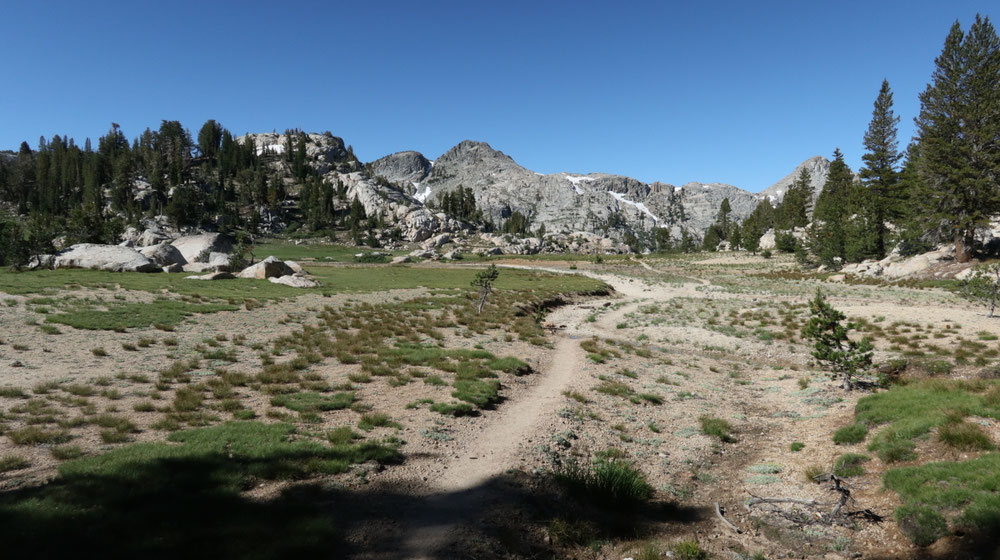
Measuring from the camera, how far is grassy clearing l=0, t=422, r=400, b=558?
6656 mm

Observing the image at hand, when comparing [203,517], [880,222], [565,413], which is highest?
[880,222]

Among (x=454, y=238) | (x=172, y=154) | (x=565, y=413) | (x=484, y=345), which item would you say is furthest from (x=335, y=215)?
(x=565, y=413)

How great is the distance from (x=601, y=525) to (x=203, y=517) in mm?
7882

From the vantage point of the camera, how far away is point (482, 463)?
1155 cm

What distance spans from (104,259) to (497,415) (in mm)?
62951

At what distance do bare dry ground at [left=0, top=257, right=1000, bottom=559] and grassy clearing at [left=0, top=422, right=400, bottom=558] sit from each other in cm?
33

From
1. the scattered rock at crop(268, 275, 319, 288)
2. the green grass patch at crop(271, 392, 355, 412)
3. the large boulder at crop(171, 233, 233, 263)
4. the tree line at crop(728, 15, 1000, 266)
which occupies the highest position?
the tree line at crop(728, 15, 1000, 266)

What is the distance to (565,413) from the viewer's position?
15820 millimetres

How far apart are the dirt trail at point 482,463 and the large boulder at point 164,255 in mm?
60823

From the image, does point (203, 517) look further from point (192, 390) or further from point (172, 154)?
point (172, 154)

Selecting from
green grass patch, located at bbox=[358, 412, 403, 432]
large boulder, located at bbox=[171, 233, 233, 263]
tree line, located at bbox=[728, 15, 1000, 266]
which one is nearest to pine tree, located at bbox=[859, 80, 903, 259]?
tree line, located at bbox=[728, 15, 1000, 266]

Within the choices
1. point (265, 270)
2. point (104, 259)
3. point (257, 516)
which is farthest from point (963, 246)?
point (104, 259)

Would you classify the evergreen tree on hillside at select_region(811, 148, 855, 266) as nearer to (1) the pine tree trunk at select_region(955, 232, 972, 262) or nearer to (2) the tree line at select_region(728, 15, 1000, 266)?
(2) the tree line at select_region(728, 15, 1000, 266)

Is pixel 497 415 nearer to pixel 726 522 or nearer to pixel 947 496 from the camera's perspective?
pixel 726 522
